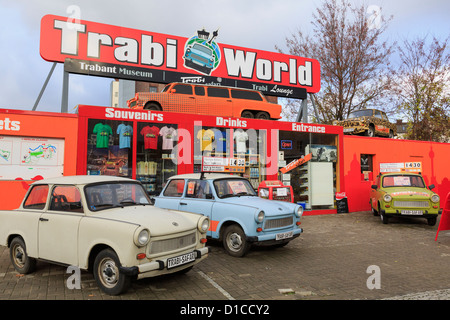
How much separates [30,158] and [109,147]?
2244 mm

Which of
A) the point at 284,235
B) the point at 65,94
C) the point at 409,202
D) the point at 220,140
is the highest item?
the point at 65,94

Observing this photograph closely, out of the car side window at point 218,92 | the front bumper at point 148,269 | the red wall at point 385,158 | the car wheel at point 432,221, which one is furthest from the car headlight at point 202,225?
the red wall at point 385,158

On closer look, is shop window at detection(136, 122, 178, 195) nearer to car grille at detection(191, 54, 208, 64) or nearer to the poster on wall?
the poster on wall

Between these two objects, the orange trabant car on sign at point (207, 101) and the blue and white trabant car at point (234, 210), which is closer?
the blue and white trabant car at point (234, 210)

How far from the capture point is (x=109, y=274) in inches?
163

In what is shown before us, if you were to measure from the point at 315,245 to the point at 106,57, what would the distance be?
32.3 feet

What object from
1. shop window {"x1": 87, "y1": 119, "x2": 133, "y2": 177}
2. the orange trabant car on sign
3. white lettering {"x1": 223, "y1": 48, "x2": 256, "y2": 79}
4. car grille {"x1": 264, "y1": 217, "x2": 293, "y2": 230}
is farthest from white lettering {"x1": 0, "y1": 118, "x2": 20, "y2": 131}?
white lettering {"x1": 223, "y1": 48, "x2": 256, "y2": 79}

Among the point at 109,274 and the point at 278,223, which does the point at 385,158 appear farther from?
the point at 109,274

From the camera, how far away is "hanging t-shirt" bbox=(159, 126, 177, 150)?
11062 millimetres

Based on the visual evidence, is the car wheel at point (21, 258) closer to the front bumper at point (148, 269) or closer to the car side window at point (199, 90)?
the front bumper at point (148, 269)

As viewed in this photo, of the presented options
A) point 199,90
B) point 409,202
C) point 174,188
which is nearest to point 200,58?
point 199,90

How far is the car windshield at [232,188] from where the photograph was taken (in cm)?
690

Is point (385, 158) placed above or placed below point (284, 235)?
above

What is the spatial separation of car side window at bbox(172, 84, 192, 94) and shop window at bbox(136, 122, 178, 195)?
1888mm
